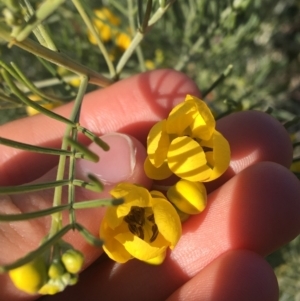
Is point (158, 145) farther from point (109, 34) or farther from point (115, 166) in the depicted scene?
point (109, 34)

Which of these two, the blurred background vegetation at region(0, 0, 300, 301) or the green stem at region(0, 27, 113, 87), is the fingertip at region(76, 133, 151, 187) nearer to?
the green stem at region(0, 27, 113, 87)

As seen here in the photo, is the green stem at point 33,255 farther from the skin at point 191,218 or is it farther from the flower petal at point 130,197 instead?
the skin at point 191,218

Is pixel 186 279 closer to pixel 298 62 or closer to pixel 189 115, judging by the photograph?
pixel 189 115

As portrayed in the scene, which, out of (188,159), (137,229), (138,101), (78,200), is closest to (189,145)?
(188,159)

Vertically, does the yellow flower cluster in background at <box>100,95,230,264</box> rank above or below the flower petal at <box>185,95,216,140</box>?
below

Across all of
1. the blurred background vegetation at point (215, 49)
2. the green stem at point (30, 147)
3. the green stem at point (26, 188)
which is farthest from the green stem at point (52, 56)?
the blurred background vegetation at point (215, 49)

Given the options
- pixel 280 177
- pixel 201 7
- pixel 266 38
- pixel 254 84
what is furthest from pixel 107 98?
pixel 266 38

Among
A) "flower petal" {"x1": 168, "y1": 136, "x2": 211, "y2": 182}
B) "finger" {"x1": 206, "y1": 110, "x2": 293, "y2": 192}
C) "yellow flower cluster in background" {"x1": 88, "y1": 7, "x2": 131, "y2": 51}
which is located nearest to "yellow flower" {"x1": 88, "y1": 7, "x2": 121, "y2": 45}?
"yellow flower cluster in background" {"x1": 88, "y1": 7, "x2": 131, "y2": 51}

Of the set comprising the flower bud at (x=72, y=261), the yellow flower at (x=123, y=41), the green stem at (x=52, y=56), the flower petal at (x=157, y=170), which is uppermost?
the green stem at (x=52, y=56)

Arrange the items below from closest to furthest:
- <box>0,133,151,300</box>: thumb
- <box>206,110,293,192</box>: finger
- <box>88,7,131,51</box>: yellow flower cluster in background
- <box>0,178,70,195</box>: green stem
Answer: <box>0,178,70,195</box>: green stem → <box>0,133,151,300</box>: thumb → <box>206,110,293,192</box>: finger → <box>88,7,131,51</box>: yellow flower cluster in background
